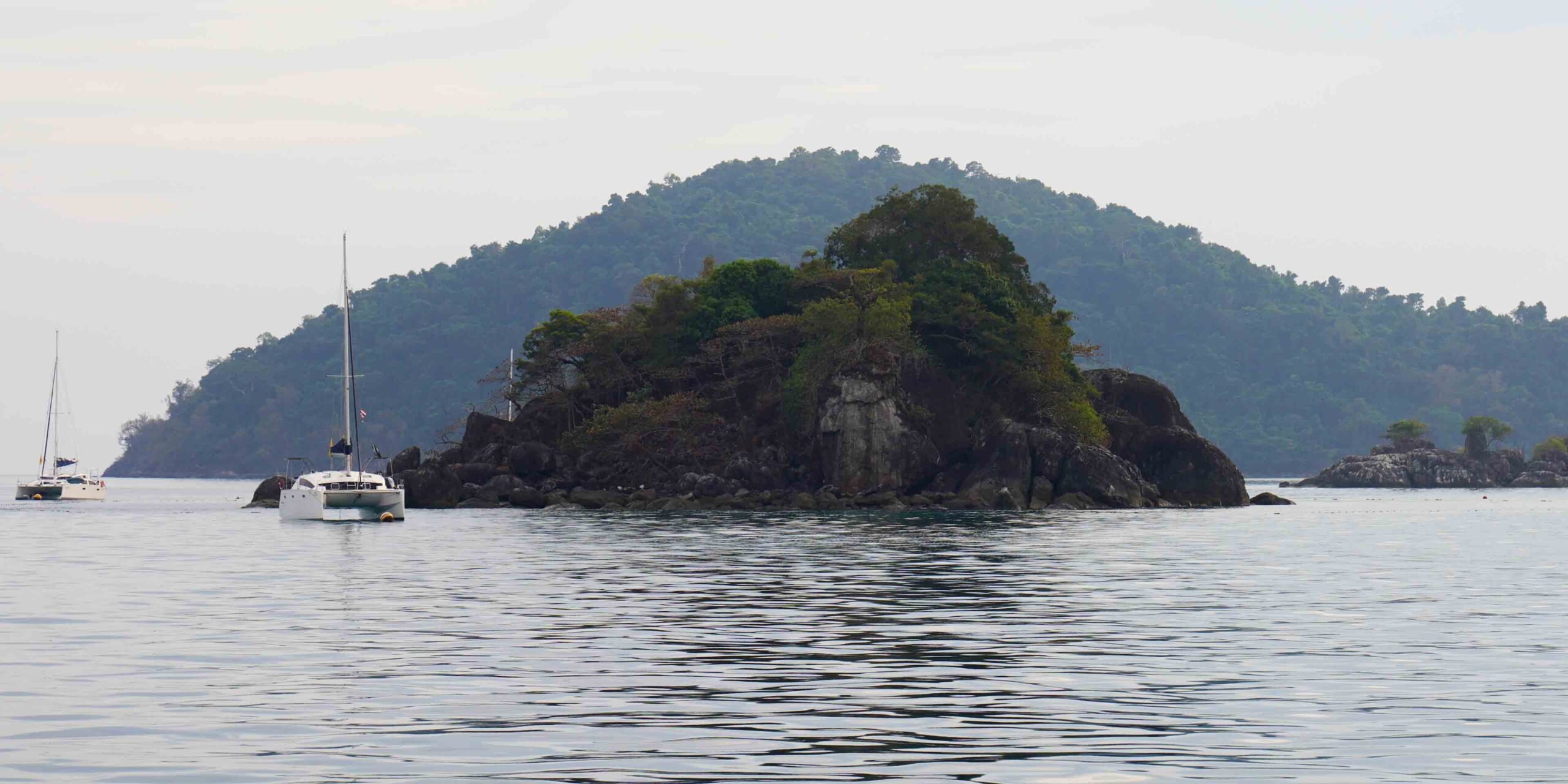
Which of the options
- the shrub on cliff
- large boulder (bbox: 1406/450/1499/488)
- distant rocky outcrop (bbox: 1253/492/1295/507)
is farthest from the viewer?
large boulder (bbox: 1406/450/1499/488)

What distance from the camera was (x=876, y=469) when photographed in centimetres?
8619

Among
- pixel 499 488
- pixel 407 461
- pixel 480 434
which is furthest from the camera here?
pixel 480 434

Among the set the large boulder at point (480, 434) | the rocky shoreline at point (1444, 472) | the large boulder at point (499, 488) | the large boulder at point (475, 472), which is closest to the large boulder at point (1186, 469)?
the large boulder at point (499, 488)

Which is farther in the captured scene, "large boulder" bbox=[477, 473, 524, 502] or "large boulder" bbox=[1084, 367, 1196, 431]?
"large boulder" bbox=[1084, 367, 1196, 431]

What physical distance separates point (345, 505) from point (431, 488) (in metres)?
20.0

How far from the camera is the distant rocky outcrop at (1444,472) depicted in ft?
479

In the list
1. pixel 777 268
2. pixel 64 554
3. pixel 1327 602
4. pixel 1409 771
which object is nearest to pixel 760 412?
pixel 777 268

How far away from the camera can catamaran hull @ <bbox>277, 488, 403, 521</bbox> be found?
2667 inches

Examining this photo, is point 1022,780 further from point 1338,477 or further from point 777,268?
point 1338,477

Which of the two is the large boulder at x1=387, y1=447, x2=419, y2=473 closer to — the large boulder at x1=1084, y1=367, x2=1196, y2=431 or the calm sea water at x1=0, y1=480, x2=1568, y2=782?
the large boulder at x1=1084, y1=367, x2=1196, y2=431

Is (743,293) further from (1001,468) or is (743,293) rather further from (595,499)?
(1001,468)

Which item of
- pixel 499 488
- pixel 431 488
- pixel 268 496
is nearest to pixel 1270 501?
pixel 499 488

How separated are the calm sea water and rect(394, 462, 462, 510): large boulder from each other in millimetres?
42148

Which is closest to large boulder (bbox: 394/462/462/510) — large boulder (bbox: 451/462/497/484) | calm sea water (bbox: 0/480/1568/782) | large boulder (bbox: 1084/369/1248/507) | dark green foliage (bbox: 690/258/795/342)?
large boulder (bbox: 451/462/497/484)
